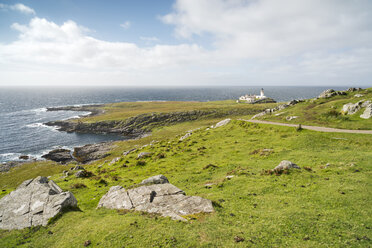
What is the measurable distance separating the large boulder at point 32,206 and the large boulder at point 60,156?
181ft

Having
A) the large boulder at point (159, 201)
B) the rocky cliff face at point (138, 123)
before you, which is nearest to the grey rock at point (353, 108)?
the large boulder at point (159, 201)

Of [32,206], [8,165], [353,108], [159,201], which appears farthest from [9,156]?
[353,108]

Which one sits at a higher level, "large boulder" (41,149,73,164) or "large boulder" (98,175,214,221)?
"large boulder" (98,175,214,221)

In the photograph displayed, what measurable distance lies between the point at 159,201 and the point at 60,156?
74773 mm

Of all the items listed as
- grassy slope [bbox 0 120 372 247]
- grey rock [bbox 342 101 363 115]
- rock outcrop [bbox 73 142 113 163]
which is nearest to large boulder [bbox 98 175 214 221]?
grassy slope [bbox 0 120 372 247]

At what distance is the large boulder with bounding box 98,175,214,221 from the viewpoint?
1582cm

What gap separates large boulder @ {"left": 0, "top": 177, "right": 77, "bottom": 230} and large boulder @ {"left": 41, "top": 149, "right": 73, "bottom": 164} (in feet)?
181

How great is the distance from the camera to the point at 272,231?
41.8 feet

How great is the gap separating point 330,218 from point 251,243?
6.98 meters

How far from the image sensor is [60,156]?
73.8 m

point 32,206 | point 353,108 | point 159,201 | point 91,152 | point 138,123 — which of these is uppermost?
point 353,108

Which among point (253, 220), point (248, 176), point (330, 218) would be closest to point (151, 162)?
point (248, 176)

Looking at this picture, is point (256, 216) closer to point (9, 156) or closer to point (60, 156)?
point (60, 156)

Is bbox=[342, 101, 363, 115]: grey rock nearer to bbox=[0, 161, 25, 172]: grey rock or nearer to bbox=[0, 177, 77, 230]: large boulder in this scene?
bbox=[0, 177, 77, 230]: large boulder
